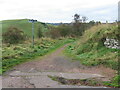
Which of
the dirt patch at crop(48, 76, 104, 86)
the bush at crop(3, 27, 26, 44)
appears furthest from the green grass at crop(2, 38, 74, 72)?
the bush at crop(3, 27, 26, 44)

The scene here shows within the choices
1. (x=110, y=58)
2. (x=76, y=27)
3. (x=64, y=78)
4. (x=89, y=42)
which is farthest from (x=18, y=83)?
(x=76, y=27)

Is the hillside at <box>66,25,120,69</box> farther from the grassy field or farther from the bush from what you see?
the bush

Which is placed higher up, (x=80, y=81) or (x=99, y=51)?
(x=99, y=51)

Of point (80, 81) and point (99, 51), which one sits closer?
point (80, 81)

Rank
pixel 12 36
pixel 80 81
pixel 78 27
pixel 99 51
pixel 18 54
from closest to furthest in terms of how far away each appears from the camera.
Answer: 1. pixel 80 81
2. pixel 99 51
3. pixel 18 54
4. pixel 12 36
5. pixel 78 27

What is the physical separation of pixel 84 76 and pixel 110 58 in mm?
3286

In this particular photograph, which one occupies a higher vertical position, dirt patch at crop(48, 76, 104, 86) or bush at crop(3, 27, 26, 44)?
bush at crop(3, 27, 26, 44)

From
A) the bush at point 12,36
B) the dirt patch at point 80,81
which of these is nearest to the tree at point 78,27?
the bush at point 12,36

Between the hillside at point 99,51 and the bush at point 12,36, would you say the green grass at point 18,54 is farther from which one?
the bush at point 12,36

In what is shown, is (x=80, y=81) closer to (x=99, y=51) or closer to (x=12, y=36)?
(x=99, y=51)

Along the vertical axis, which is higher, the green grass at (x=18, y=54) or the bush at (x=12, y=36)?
the bush at (x=12, y=36)

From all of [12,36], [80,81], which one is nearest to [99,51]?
[80,81]

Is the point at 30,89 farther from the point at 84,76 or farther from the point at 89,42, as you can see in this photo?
the point at 89,42

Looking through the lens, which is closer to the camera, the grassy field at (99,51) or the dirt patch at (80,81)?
the dirt patch at (80,81)
